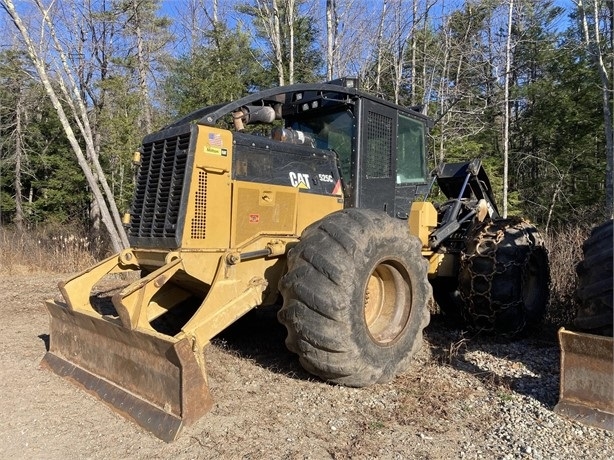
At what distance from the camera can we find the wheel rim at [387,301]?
4.55m

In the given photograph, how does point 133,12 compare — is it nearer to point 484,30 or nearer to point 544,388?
point 484,30

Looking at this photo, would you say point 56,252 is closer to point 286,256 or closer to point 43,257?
point 43,257

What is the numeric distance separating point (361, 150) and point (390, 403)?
238 cm

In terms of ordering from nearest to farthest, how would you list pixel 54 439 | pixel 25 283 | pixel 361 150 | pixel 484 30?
pixel 54 439 → pixel 361 150 → pixel 25 283 → pixel 484 30

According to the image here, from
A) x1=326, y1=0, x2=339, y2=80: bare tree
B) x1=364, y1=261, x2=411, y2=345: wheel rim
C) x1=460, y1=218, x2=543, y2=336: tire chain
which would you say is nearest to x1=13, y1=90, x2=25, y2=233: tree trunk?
x1=326, y1=0, x2=339, y2=80: bare tree

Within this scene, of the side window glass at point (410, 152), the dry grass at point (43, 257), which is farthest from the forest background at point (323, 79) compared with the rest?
the side window glass at point (410, 152)

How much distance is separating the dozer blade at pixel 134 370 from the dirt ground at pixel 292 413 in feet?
0.30

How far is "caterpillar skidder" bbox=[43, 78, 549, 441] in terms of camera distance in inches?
148

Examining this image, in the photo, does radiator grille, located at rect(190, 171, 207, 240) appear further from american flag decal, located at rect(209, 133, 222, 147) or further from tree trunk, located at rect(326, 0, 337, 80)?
tree trunk, located at rect(326, 0, 337, 80)

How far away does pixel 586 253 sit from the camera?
355 cm

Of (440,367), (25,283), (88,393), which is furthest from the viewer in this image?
(25,283)

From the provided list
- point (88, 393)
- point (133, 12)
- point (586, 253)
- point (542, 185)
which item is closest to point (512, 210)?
point (542, 185)

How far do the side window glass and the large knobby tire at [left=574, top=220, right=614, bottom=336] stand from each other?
8.03 ft

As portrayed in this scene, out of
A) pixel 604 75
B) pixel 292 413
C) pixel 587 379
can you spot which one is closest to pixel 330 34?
pixel 604 75
